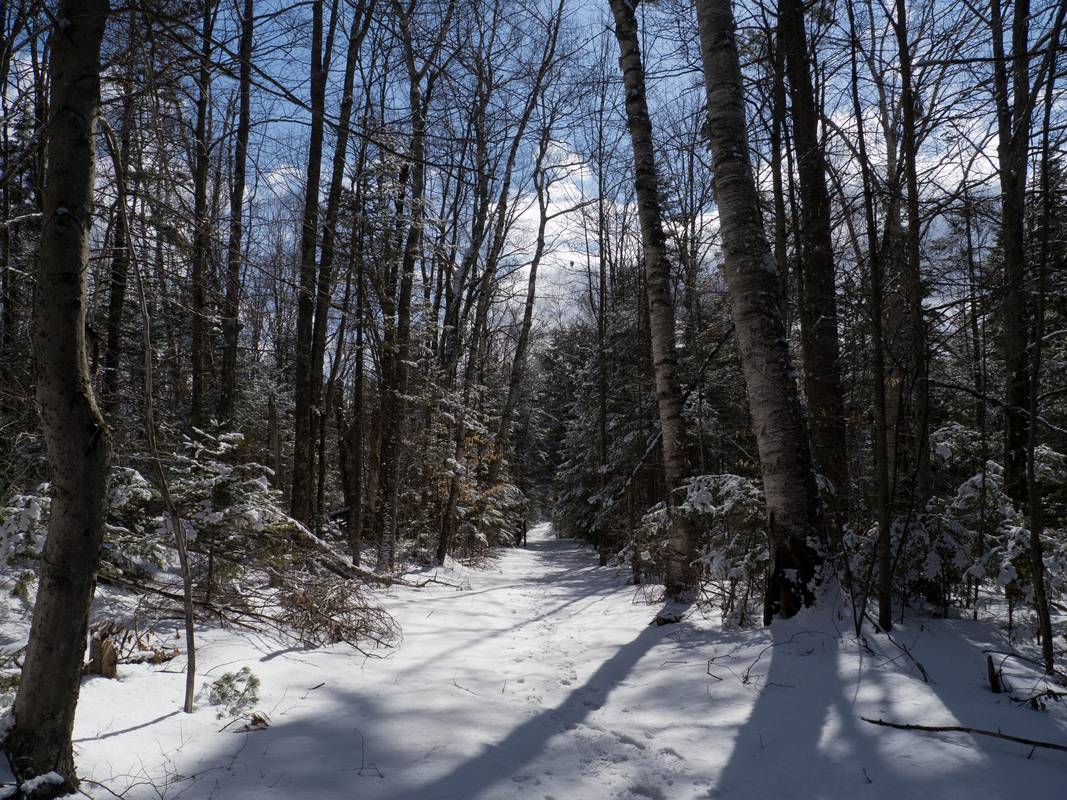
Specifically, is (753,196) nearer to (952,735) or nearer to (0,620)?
(952,735)

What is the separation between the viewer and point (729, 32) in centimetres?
500

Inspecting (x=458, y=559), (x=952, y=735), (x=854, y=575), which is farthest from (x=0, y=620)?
(x=458, y=559)

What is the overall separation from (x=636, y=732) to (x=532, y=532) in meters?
37.7

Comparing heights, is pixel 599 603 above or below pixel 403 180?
below

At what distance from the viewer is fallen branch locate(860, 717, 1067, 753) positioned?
2.42 metres

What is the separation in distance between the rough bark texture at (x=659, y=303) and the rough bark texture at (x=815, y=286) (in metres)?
1.42

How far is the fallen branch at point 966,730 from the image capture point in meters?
2.42

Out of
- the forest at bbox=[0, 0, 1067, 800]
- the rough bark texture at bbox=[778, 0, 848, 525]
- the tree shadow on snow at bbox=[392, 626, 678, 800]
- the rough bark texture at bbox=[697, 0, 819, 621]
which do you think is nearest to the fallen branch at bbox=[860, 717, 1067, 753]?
the forest at bbox=[0, 0, 1067, 800]

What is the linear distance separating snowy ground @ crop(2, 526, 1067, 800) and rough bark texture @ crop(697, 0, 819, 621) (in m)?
0.47

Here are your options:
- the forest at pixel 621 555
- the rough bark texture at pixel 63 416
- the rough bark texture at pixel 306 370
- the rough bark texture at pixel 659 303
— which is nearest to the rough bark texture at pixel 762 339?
the forest at pixel 621 555

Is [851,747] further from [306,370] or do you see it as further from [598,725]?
[306,370]

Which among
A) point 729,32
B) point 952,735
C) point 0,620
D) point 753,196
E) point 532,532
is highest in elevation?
point 729,32

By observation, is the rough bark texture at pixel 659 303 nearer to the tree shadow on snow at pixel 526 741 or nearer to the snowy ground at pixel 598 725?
the snowy ground at pixel 598 725

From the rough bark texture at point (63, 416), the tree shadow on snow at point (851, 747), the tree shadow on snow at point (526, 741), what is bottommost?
the tree shadow on snow at point (526, 741)
